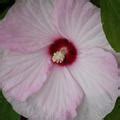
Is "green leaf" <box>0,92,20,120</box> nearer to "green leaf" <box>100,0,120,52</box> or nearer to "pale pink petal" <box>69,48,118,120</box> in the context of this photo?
"pale pink petal" <box>69,48,118,120</box>

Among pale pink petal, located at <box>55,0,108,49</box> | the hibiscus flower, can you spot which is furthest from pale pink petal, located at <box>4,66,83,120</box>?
pale pink petal, located at <box>55,0,108,49</box>

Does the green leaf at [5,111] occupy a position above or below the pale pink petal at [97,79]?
below

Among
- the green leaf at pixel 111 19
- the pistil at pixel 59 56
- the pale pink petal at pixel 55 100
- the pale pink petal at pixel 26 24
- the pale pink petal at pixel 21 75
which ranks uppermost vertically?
the pale pink petal at pixel 26 24

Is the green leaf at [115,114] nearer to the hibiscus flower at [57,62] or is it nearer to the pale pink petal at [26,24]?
the hibiscus flower at [57,62]

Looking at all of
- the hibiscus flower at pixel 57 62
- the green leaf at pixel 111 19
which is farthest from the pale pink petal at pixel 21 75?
the green leaf at pixel 111 19

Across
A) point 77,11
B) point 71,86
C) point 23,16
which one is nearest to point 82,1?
point 77,11

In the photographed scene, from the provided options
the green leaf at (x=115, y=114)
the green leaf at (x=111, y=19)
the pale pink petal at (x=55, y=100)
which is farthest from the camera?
the green leaf at (x=115, y=114)

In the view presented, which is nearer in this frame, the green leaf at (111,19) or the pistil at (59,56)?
the green leaf at (111,19)
